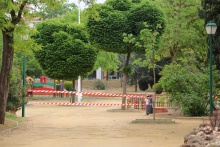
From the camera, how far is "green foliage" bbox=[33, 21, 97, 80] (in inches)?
1555

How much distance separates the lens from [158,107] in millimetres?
30016

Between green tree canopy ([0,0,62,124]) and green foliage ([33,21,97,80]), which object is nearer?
green tree canopy ([0,0,62,124])

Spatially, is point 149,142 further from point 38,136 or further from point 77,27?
point 77,27

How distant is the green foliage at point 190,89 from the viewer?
24.1 m

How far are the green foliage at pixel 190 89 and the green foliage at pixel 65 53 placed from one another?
1509 cm

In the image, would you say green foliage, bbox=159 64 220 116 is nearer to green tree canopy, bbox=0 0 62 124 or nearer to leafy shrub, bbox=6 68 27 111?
leafy shrub, bbox=6 68 27 111

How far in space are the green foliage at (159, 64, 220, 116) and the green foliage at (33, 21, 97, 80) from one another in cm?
1509

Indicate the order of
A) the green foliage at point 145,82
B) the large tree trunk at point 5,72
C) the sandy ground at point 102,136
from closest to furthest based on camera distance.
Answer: the sandy ground at point 102,136
the large tree trunk at point 5,72
the green foliage at point 145,82

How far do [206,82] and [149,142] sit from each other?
11.1 m

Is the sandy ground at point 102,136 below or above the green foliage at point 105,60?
below

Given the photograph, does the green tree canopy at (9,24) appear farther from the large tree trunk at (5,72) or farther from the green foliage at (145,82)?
the green foliage at (145,82)

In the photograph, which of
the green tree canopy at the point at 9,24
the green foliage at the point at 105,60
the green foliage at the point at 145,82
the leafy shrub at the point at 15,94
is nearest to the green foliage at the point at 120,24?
the leafy shrub at the point at 15,94

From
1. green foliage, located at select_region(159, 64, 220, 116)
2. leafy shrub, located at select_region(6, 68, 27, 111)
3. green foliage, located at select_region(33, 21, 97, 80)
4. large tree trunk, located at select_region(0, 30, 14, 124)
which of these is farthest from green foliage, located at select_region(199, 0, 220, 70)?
green foliage, located at select_region(33, 21, 97, 80)

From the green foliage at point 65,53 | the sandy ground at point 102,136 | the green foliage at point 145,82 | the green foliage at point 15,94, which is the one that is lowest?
the sandy ground at point 102,136
